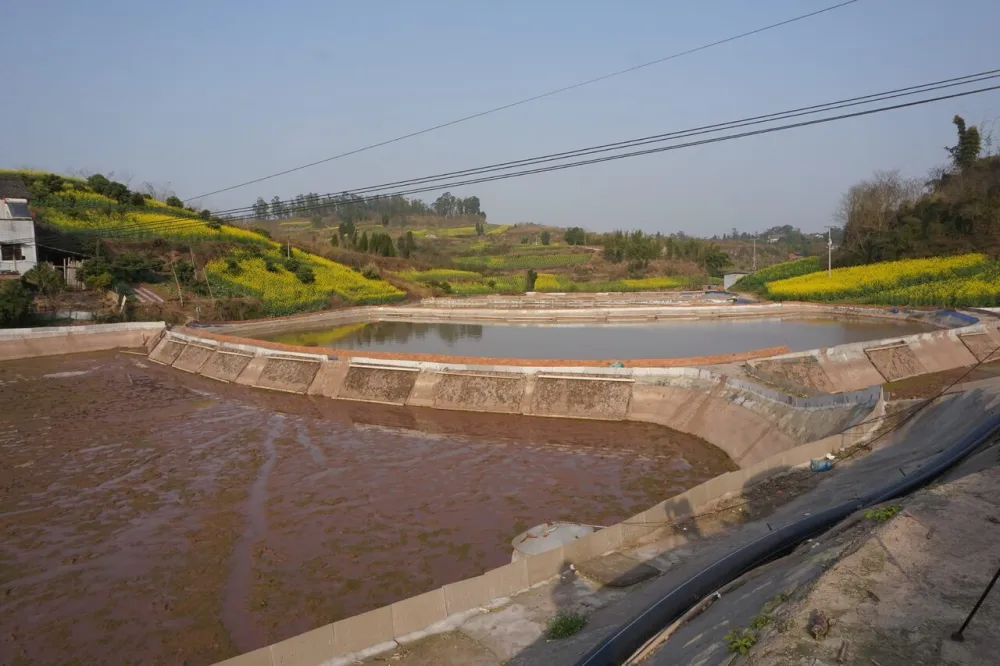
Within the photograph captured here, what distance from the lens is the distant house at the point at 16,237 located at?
32.4m

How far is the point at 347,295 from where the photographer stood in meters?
41.9

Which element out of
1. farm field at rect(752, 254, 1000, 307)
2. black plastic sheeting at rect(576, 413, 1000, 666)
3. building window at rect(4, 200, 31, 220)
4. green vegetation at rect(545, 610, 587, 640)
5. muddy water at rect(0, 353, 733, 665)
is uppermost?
building window at rect(4, 200, 31, 220)

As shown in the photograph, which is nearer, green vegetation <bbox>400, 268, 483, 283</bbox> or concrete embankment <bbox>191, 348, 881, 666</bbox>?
concrete embankment <bbox>191, 348, 881, 666</bbox>

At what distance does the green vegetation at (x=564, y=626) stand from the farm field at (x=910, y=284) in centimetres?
2803

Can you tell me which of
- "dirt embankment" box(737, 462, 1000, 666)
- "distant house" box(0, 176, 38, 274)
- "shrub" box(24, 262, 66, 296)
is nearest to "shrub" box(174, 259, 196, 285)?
"shrub" box(24, 262, 66, 296)

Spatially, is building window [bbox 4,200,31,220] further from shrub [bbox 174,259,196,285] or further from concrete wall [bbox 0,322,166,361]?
concrete wall [bbox 0,322,166,361]

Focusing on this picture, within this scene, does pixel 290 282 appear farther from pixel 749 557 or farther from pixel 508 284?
pixel 749 557

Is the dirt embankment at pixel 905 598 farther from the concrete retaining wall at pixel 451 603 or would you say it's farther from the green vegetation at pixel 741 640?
the concrete retaining wall at pixel 451 603

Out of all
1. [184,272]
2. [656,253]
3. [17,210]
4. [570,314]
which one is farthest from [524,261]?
[17,210]

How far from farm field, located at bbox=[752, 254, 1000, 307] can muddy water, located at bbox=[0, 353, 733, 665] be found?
73.9 ft

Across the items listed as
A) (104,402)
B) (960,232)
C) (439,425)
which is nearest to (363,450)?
(439,425)

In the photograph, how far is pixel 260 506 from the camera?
34.7ft

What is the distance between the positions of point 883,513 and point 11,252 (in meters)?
38.7

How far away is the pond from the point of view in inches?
846
